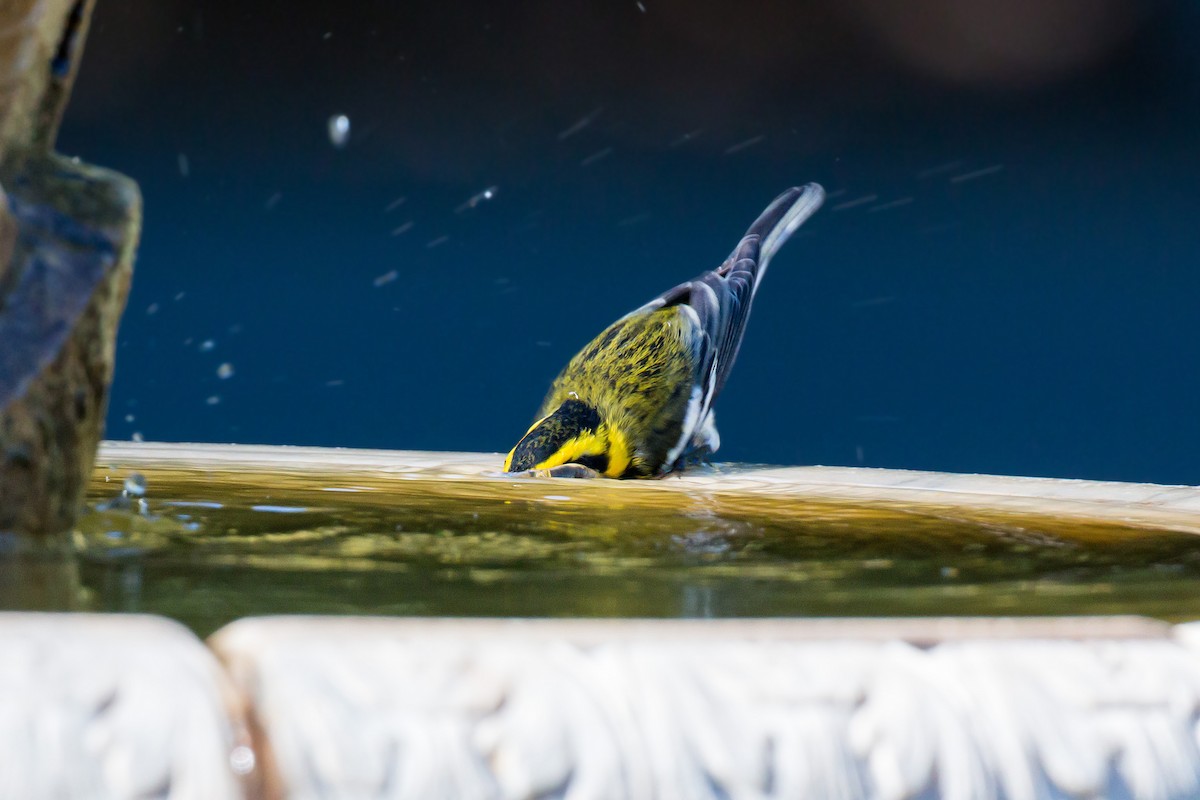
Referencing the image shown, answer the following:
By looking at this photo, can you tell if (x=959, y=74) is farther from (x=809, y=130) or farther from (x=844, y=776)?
(x=844, y=776)

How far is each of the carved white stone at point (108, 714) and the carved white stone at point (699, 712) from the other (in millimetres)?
25

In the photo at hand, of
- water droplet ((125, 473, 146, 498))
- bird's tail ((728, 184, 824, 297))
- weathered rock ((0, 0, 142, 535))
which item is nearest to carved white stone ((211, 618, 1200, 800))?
weathered rock ((0, 0, 142, 535))

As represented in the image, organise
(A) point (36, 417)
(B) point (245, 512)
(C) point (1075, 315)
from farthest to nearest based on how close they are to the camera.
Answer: (C) point (1075, 315)
(B) point (245, 512)
(A) point (36, 417)

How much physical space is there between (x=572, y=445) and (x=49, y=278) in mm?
2408

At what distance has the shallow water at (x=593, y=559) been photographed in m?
0.86

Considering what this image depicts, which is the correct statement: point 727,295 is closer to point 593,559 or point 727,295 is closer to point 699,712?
point 593,559

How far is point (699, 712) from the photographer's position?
550 mm

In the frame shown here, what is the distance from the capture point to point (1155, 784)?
23.1 inches

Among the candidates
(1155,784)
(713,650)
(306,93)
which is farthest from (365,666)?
(306,93)

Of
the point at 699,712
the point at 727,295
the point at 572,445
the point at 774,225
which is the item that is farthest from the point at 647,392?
the point at 699,712

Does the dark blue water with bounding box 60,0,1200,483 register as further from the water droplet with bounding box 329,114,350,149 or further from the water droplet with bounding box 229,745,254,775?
the water droplet with bounding box 229,745,254,775

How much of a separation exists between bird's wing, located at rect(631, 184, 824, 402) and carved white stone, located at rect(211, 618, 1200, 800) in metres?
3.31

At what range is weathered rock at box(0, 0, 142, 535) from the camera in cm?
120

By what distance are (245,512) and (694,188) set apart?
15.8 feet
